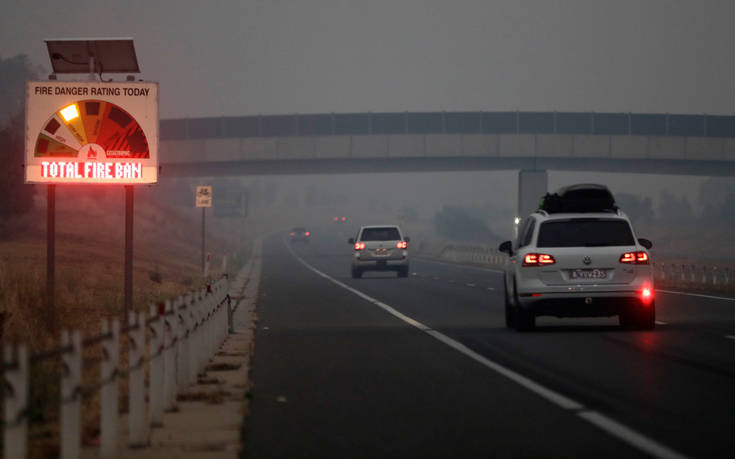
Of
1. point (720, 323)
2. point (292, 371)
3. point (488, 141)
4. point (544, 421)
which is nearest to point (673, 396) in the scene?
point (544, 421)

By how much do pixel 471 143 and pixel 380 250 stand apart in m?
21.0

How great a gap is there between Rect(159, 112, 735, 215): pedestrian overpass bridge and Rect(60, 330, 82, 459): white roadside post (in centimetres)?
5676

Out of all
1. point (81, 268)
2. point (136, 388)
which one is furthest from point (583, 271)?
point (81, 268)

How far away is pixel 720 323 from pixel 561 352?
6352 mm

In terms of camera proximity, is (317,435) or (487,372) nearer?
(317,435)

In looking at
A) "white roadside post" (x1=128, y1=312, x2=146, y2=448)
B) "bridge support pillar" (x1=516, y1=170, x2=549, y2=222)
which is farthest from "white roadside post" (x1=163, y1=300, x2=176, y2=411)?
"bridge support pillar" (x1=516, y1=170, x2=549, y2=222)

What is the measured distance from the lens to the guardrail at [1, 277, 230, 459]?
626cm

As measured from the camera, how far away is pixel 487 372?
13.8 meters

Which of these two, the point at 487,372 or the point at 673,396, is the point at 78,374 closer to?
the point at 673,396

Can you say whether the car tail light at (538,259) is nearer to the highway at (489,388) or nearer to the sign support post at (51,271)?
the highway at (489,388)

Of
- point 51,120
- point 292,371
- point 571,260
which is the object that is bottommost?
point 292,371

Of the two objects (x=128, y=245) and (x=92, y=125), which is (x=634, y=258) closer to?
(x=128, y=245)

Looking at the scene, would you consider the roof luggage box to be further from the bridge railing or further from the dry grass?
the bridge railing

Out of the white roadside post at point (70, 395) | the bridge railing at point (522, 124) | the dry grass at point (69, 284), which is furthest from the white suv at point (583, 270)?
the bridge railing at point (522, 124)
